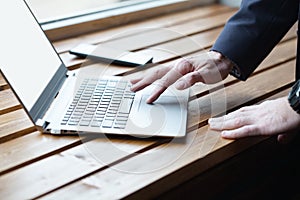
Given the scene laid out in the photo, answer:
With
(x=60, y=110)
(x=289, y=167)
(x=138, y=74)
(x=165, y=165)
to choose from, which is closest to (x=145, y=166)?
(x=165, y=165)

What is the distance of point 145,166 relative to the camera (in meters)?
0.67

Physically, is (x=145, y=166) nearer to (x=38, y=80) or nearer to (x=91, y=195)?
(x=91, y=195)

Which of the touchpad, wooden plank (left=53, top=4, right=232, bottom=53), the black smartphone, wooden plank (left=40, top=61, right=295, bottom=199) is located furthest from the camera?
wooden plank (left=53, top=4, right=232, bottom=53)

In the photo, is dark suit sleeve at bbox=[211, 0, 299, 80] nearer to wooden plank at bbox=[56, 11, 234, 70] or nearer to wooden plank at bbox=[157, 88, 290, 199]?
wooden plank at bbox=[157, 88, 290, 199]

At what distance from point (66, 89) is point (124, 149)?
213 mm

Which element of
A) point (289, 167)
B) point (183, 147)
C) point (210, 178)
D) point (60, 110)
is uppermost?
point (60, 110)

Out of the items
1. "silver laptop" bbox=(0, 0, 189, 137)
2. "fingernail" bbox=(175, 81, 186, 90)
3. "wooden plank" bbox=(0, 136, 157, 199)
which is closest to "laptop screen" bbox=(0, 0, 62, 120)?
"silver laptop" bbox=(0, 0, 189, 137)

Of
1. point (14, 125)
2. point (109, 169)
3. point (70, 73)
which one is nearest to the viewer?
point (109, 169)

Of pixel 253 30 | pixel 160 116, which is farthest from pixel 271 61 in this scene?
pixel 160 116

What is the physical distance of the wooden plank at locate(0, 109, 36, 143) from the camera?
764 millimetres

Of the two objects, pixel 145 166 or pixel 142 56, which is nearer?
pixel 145 166

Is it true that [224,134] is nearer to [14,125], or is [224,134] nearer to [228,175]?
[228,175]

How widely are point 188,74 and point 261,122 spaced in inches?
6.5

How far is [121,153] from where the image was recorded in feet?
Result: 2.29
